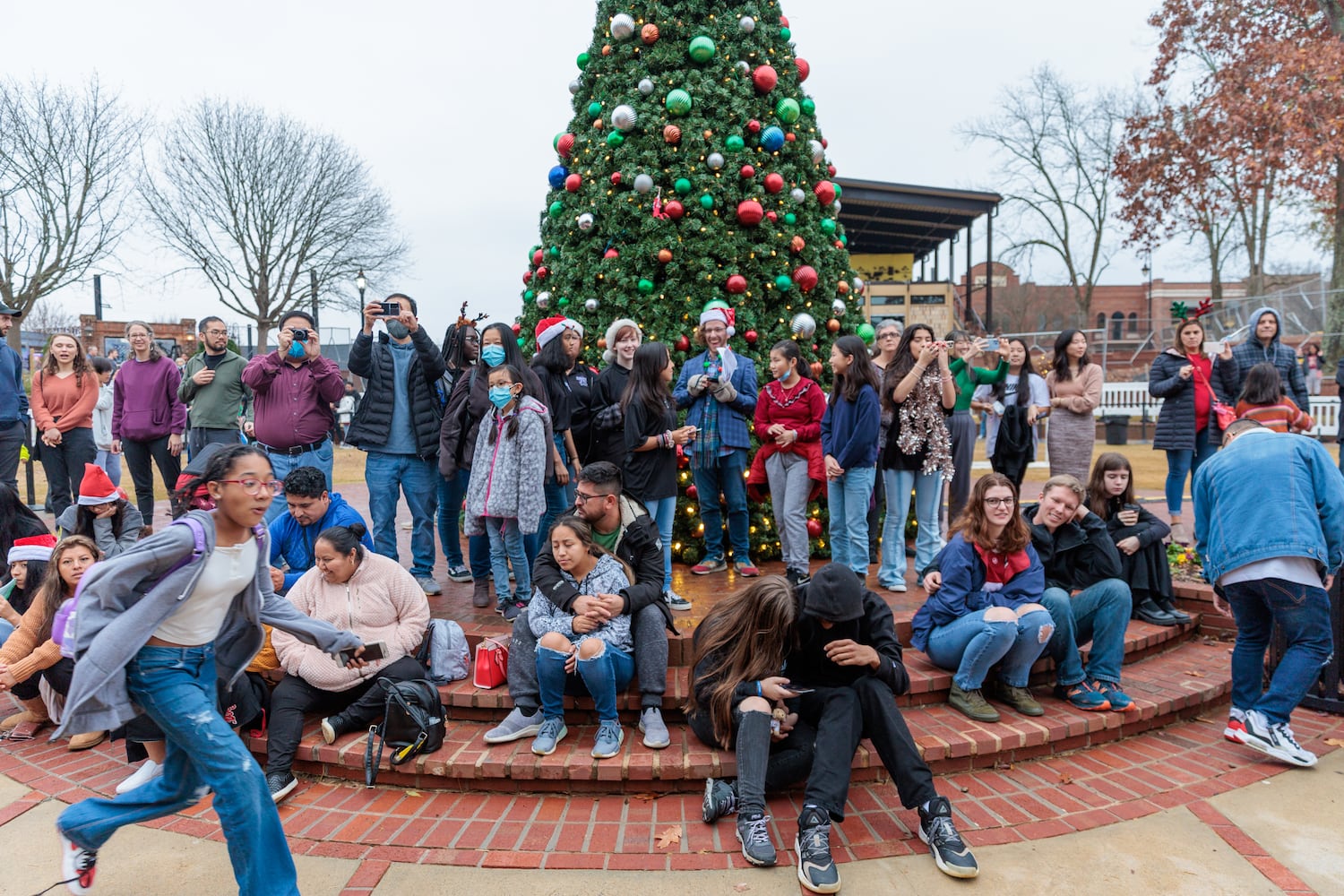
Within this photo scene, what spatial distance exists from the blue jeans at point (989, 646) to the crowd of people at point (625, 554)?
17 millimetres

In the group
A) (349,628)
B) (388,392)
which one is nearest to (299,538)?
(349,628)

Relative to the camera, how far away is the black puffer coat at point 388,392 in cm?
494

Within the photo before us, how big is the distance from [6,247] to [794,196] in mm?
23260

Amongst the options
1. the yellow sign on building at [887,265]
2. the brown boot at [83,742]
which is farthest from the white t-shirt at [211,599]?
the yellow sign on building at [887,265]

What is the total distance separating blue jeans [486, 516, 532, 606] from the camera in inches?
179

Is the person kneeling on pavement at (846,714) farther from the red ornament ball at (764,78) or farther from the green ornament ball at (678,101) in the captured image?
the red ornament ball at (764,78)

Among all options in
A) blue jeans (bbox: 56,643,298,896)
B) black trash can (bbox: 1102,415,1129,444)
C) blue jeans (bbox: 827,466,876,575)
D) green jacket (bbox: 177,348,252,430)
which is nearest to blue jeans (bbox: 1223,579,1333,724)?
blue jeans (bbox: 827,466,876,575)

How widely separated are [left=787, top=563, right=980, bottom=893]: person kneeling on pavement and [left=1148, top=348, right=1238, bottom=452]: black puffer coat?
4268 millimetres

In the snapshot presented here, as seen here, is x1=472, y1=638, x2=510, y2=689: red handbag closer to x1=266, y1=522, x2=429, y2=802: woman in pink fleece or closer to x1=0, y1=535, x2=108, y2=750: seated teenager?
x1=266, y1=522, x2=429, y2=802: woman in pink fleece

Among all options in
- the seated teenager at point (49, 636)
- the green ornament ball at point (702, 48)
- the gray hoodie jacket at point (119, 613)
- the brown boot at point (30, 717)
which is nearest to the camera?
the gray hoodie jacket at point (119, 613)

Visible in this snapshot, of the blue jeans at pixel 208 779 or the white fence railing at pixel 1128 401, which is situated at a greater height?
the white fence railing at pixel 1128 401

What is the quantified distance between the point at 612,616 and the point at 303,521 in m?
1.85

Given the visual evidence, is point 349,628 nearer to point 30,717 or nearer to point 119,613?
point 119,613

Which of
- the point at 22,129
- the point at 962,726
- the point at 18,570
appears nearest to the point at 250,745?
the point at 18,570
